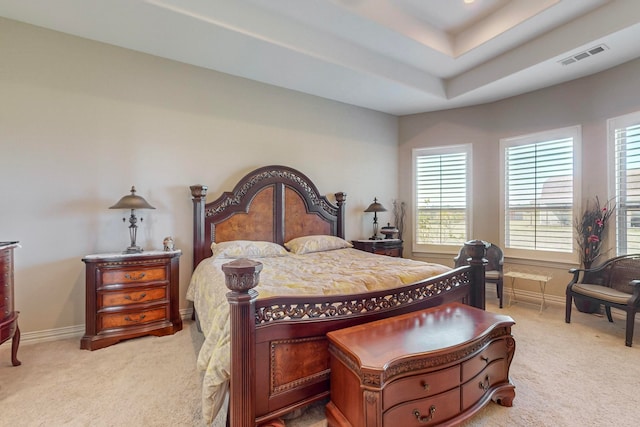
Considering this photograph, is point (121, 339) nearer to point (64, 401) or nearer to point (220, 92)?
point (64, 401)

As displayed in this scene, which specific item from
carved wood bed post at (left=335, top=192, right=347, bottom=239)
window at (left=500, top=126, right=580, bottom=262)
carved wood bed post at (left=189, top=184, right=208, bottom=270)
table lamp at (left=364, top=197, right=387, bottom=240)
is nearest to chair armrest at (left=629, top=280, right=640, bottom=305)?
window at (left=500, top=126, right=580, bottom=262)

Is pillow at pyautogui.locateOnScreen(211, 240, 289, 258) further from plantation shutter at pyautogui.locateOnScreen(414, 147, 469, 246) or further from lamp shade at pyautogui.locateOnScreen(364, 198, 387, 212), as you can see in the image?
plantation shutter at pyautogui.locateOnScreen(414, 147, 469, 246)

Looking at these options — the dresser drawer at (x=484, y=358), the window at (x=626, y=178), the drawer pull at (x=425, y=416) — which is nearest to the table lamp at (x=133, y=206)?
the drawer pull at (x=425, y=416)

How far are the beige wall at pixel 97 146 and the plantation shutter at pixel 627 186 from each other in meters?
4.35

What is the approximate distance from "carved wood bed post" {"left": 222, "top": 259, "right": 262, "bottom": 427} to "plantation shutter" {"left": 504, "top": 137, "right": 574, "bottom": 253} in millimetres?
4447

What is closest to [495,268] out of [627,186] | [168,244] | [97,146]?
[627,186]

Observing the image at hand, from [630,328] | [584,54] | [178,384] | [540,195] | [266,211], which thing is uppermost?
[584,54]

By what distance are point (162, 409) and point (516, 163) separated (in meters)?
5.20

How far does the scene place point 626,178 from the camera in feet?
11.3

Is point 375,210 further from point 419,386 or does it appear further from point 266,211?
point 419,386

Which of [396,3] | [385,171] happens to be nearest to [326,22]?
[396,3]

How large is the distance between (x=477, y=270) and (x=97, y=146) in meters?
4.05

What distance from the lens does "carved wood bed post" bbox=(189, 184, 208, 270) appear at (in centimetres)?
340

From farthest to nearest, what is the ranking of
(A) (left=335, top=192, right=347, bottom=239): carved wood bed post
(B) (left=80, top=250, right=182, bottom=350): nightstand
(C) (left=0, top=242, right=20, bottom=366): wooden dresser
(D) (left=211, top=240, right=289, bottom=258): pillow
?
(A) (left=335, top=192, right=347, bottom=239): carved wood bed post
(D) (left=211, top=240, right=289, bottom=258): pillow
(B) (left=80, top=250, right=182, bottom=350): nightstand
(C) (left=0, top=242, right=20, bottom=366): wooden dresser
